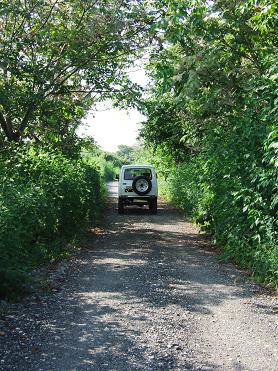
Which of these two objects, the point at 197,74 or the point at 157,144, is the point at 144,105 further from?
the point at 157,144

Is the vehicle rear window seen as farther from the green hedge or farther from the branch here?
the green hedge

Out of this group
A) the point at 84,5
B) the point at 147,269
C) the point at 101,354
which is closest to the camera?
the point at 101,354

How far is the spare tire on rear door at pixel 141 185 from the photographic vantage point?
17.7 m

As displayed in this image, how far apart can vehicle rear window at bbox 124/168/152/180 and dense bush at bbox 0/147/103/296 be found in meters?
5.21

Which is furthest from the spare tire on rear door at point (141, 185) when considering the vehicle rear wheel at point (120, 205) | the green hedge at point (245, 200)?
the green hedge at point (245, 200)

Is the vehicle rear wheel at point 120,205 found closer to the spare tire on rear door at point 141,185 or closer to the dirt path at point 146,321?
the spare tire on rear door at point 141,185

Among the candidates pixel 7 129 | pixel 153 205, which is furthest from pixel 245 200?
pixel 153 205

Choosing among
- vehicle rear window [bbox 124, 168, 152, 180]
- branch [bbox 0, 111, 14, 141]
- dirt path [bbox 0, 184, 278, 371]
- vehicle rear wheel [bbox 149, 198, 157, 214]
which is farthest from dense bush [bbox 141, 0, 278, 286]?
vehicle rear window [bbox 124, 168, 152, 180]

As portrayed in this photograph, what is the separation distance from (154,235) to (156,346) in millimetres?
8060

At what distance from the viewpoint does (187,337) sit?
16.9 ft

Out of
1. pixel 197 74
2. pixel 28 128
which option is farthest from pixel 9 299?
pixel 28 128

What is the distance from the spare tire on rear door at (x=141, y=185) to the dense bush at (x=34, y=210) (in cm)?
441

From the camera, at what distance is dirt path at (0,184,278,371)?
452 centimetres

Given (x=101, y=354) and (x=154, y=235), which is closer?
(x=101, y=354)
